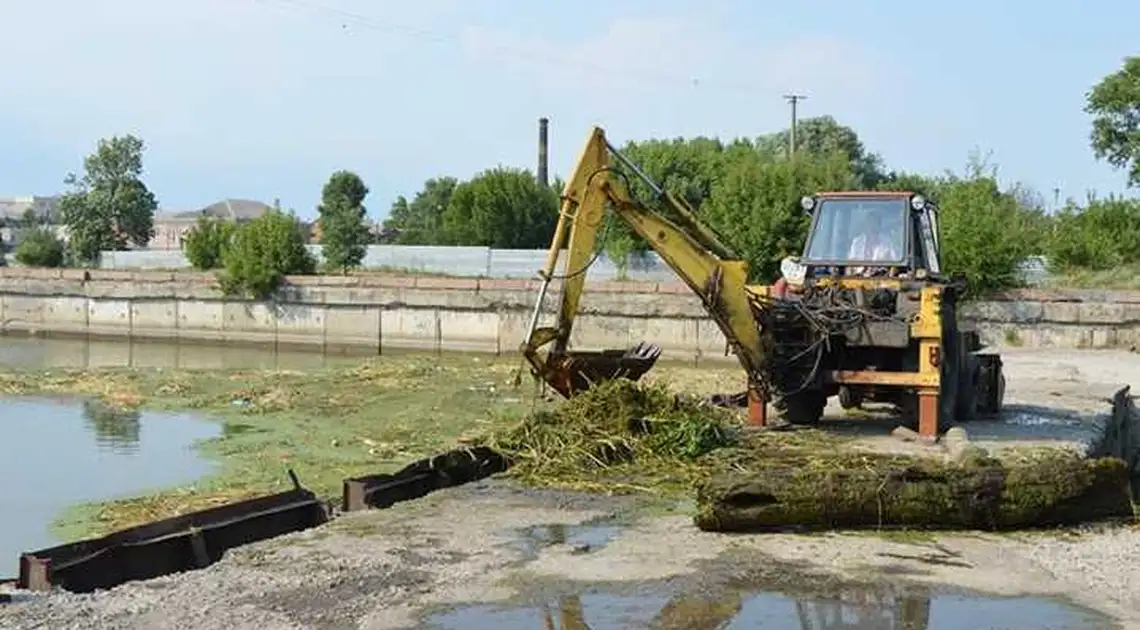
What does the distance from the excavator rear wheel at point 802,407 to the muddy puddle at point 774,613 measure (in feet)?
20.1

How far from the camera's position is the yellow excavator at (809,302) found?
11852mm

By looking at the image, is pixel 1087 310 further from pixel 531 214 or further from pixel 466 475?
pixel 531 214

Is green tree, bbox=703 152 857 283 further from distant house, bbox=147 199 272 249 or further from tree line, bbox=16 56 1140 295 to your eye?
distant house, bbox=147 199 272 249

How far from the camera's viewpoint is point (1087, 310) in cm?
2680

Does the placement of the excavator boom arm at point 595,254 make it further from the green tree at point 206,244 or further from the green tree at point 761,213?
the green tree at point 206,244

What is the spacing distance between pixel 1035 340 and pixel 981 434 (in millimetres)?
15862

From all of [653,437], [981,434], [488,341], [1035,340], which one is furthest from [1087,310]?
[653,437]

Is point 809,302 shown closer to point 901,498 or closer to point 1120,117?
point 901,498

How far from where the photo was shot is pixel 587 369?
11883mm

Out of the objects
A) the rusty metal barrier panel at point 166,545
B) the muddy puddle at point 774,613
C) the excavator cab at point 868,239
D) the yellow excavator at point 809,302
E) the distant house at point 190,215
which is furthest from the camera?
the distant house at point 190,215

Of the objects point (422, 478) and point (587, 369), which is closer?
point (422, 478)

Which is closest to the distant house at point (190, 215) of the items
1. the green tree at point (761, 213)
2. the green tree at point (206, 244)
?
the green tree at point (206, 244)

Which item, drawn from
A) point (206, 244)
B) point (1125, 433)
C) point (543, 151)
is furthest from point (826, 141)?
point (1125, 433)

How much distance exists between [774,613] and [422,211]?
74670 millimetres
